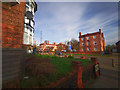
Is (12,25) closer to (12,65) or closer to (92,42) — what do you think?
(12,65)

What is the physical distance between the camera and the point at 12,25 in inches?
85.0

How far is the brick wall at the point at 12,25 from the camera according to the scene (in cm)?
200

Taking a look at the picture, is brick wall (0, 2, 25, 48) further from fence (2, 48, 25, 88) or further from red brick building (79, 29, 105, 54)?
red brick building (79, 29, 105, 54)

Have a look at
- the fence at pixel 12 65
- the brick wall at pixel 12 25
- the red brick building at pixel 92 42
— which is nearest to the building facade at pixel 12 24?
the brick wall at pixel 12 25

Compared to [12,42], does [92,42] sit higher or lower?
higher

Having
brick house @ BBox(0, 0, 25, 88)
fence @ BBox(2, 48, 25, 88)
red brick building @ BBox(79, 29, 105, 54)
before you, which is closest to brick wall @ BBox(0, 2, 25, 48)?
brick house @ BBox(0, 0, 25, 88)

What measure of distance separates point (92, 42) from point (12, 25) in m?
32.5

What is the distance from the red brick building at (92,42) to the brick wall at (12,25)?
1092 inches

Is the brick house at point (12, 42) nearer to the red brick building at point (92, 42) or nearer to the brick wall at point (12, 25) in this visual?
the brick wall at point (12, 25)

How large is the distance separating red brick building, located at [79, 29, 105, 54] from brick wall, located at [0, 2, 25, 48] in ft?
91.0

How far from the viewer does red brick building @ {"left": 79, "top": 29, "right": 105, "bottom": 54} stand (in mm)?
27258

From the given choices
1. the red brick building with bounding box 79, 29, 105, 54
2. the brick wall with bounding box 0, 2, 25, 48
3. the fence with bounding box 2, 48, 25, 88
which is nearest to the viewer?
the fence with bounding box 2, 48, 25, 88

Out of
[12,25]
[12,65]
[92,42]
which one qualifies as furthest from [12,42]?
[92,42]

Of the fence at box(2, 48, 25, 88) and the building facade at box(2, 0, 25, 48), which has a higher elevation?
the building facade at box(2, 0, 25, 48)
